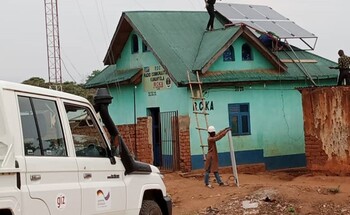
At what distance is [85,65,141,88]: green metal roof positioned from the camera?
76.7 ft

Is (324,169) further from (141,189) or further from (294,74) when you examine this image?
(141,189)

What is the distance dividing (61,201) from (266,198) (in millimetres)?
8571

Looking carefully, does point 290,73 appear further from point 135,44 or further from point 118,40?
point 118,40

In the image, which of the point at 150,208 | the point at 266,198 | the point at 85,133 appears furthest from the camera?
the point at 266,198

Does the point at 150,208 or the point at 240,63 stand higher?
the point at 240,63

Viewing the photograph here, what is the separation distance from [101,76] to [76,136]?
19.0 m

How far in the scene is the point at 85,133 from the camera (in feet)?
24.7

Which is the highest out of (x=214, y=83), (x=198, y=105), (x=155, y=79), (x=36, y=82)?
Result: (x=36, y=82)

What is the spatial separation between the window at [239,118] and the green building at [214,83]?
34 mm

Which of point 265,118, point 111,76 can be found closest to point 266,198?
point 265,118

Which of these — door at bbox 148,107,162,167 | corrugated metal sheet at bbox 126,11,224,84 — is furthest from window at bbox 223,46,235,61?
door at bbox 148,107,162,167

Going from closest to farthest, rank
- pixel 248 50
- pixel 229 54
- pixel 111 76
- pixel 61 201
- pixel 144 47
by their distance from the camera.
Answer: pixel 61 201 < pixel 229 54 < pixel 248 50 < pixel 144 47 < pixel 111 76

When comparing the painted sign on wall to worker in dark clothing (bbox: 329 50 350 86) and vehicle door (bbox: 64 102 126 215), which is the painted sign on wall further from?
vehicle door (bbox: 64 102 126 215)

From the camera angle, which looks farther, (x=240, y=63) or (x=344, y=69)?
(x=240, y=63)
